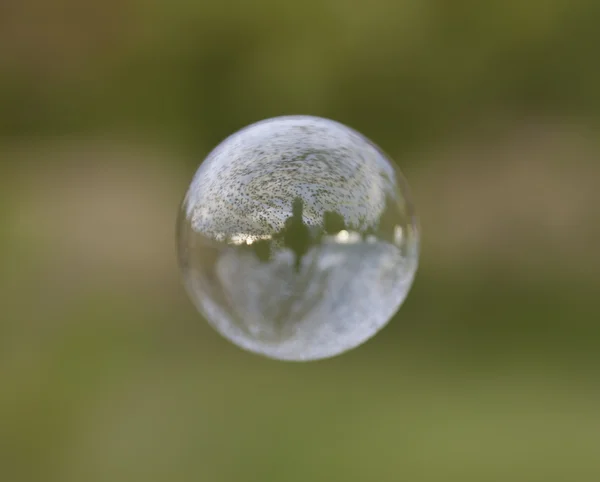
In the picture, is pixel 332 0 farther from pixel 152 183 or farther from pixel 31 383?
pixel 31 383

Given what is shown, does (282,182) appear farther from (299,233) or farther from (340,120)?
(340,120)

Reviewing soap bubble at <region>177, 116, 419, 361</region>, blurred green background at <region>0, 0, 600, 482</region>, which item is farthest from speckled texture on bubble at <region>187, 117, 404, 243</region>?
blurred green background at <region>0, 0, 600, 482</region>

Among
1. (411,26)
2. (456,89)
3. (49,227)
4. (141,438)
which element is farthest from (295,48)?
(141,438)

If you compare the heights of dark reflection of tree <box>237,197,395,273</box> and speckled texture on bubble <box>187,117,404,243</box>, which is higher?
speckled texture on bubble <box>187,117,404,243</box>

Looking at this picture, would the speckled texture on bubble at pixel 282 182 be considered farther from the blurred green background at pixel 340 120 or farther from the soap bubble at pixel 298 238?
the blurred green background at pixel 340 120

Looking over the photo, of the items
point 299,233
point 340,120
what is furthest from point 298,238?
point 340,120

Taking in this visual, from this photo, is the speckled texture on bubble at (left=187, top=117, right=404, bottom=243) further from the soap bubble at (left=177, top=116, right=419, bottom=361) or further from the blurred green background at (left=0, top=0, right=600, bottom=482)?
the blurred green background at (left=0, top=0, right=600, bottom=482)
